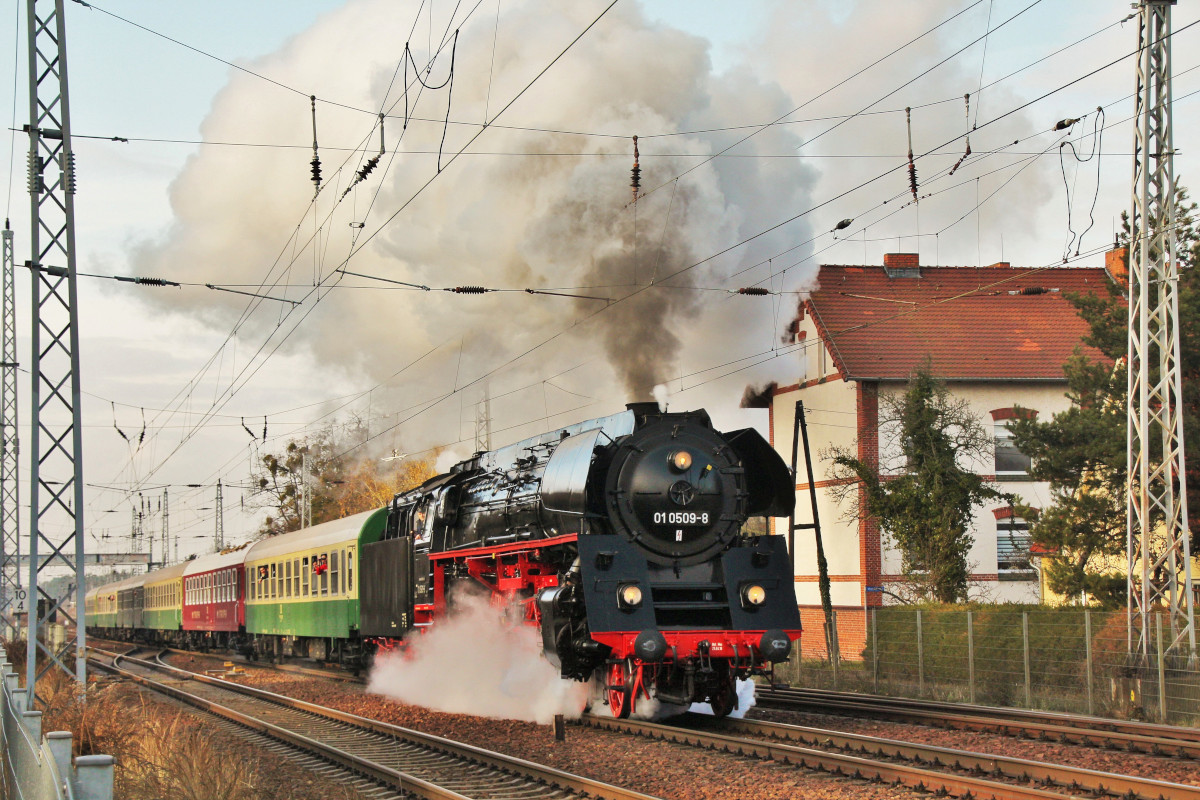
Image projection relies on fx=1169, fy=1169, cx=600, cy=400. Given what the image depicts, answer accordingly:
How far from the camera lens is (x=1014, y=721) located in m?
12.4

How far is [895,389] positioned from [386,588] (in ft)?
50.2

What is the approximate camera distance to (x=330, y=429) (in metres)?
57.3

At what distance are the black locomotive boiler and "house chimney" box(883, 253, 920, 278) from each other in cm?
2071

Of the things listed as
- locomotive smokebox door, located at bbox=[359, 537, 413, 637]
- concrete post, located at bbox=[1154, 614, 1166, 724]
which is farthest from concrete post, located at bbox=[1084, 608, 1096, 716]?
locomotive smokebox door, located at bbox=[359, 537, 413, 637]

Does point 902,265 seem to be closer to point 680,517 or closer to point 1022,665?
point 1022,665

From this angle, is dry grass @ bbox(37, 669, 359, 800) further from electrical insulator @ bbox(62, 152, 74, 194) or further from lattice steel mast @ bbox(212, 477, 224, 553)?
lattice steel mast @ bbox(212, 477, 224, 553)

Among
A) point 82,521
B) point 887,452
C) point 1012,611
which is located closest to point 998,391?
point 887,452

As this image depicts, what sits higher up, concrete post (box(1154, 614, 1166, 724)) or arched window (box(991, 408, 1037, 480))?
arched window (box(991, 408, 1037, 480))

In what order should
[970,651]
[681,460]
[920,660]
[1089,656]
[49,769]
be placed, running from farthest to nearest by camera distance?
[920,660] < [970,651] < [1089,656] < [681,460] < [49,769]

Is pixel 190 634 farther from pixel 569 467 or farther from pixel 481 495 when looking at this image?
pixel 569 467

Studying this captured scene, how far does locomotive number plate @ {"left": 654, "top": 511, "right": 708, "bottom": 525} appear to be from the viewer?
12.8 m

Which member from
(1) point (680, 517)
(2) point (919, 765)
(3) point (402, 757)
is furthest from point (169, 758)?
(2) point (919, 765)

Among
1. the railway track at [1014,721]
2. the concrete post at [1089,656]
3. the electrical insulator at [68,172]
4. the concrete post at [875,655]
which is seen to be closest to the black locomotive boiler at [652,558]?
the railway track at [1014,721]

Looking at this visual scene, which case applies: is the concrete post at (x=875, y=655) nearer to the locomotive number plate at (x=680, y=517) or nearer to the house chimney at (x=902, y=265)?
the locomotive number plate at (x=680, y=517)
